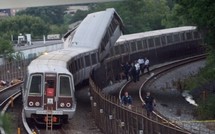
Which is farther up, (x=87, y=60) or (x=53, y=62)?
(x=53, y=62)

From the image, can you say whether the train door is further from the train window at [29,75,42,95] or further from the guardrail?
the guardrail

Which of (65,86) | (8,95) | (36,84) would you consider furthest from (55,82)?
(8,95)

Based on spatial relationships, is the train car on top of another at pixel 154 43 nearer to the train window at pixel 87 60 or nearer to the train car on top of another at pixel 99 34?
the train car on top of another at pixel 99 34

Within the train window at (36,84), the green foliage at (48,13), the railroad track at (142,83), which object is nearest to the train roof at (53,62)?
the train window at (36,84)

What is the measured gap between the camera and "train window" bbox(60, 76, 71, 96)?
26.3 meters

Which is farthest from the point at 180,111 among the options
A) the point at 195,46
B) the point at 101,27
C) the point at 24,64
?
the point at 195,46

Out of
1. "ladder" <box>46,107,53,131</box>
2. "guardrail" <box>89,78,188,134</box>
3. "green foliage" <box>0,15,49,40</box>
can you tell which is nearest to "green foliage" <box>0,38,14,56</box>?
"guardrail" <box>89,78,188,134</box>

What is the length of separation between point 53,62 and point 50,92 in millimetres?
2763

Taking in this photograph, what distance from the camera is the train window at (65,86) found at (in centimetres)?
2626

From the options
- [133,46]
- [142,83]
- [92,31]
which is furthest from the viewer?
[133,46]

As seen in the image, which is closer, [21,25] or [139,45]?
[139,45]

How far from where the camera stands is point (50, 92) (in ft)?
85.8

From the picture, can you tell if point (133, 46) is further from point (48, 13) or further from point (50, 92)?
point (48, 13)

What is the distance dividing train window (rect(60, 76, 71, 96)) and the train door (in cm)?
27
